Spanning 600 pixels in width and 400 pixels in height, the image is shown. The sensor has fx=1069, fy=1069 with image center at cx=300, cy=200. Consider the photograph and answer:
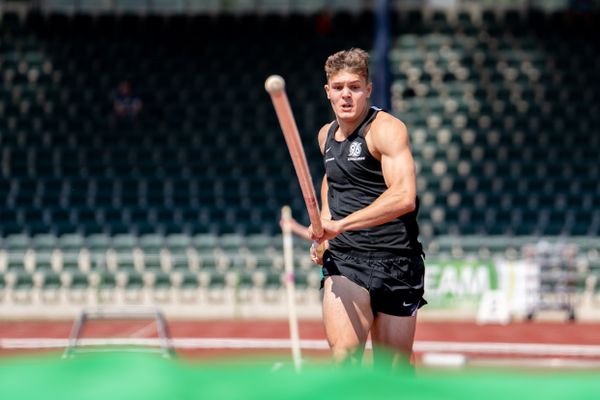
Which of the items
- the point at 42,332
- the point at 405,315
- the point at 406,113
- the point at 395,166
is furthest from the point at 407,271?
the point at 406,113

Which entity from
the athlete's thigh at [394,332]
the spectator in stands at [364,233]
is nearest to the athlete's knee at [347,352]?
the spectator in stands at [364,233]

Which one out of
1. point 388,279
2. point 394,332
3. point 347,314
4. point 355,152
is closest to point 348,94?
point 355,152

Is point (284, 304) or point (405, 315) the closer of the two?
point (405, 315)

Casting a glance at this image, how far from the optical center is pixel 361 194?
5531 mm

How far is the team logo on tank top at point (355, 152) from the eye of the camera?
5445 mm

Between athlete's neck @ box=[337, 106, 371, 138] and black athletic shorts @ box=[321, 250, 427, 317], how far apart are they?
2.11 ft

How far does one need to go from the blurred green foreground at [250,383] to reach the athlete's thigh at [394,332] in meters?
2.63

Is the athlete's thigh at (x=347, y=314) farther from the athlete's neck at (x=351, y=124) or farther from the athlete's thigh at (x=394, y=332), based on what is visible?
the athlete's neck at (x=351, y=124)

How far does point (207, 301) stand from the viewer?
18797mm

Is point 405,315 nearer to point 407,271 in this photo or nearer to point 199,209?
point 407,271

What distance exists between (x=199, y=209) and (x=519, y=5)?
10745mm

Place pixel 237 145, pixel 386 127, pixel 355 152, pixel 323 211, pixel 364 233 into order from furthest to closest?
pixel 237 145, pixel 323 211, pixel 364 233, pixel 355 152, pixel 386 127

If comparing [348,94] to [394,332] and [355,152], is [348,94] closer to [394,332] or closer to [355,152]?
[355,152]

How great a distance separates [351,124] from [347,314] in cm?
97
